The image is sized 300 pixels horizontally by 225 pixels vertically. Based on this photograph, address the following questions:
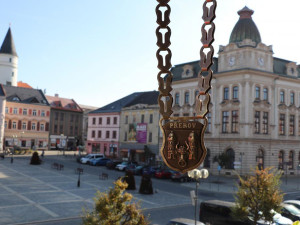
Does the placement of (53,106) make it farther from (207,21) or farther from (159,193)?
(207,21)

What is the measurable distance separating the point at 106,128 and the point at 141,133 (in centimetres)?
1138

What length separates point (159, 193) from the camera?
28656 millimetres

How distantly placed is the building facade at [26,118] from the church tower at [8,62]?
11.7 metres

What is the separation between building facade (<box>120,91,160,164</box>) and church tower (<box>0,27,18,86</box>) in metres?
38.9

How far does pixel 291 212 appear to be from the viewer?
19281mm

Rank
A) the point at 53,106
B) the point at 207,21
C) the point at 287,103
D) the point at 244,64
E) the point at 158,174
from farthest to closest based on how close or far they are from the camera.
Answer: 1. the point at 53,106
2. the point at 287,103
3. the point at 244,64
4. the point at 158,174
5. the point at 207,21

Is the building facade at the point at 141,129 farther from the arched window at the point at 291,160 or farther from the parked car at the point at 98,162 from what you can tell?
the arched window at the point at 291,160

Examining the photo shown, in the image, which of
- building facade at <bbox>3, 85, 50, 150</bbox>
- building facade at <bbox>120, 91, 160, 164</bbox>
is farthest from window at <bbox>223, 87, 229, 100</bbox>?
building facade at <bbox>3, 85, 50, 150</bbox>

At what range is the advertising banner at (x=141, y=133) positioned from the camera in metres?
56.7

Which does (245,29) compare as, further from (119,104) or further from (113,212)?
(113,212)

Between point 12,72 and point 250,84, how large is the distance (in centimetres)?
6459

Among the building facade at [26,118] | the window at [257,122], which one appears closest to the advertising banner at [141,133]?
the window at [257,122]

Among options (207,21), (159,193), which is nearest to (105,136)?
(159,193)

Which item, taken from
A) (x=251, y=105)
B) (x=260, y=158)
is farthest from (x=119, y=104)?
A: (x=260, y=158)
